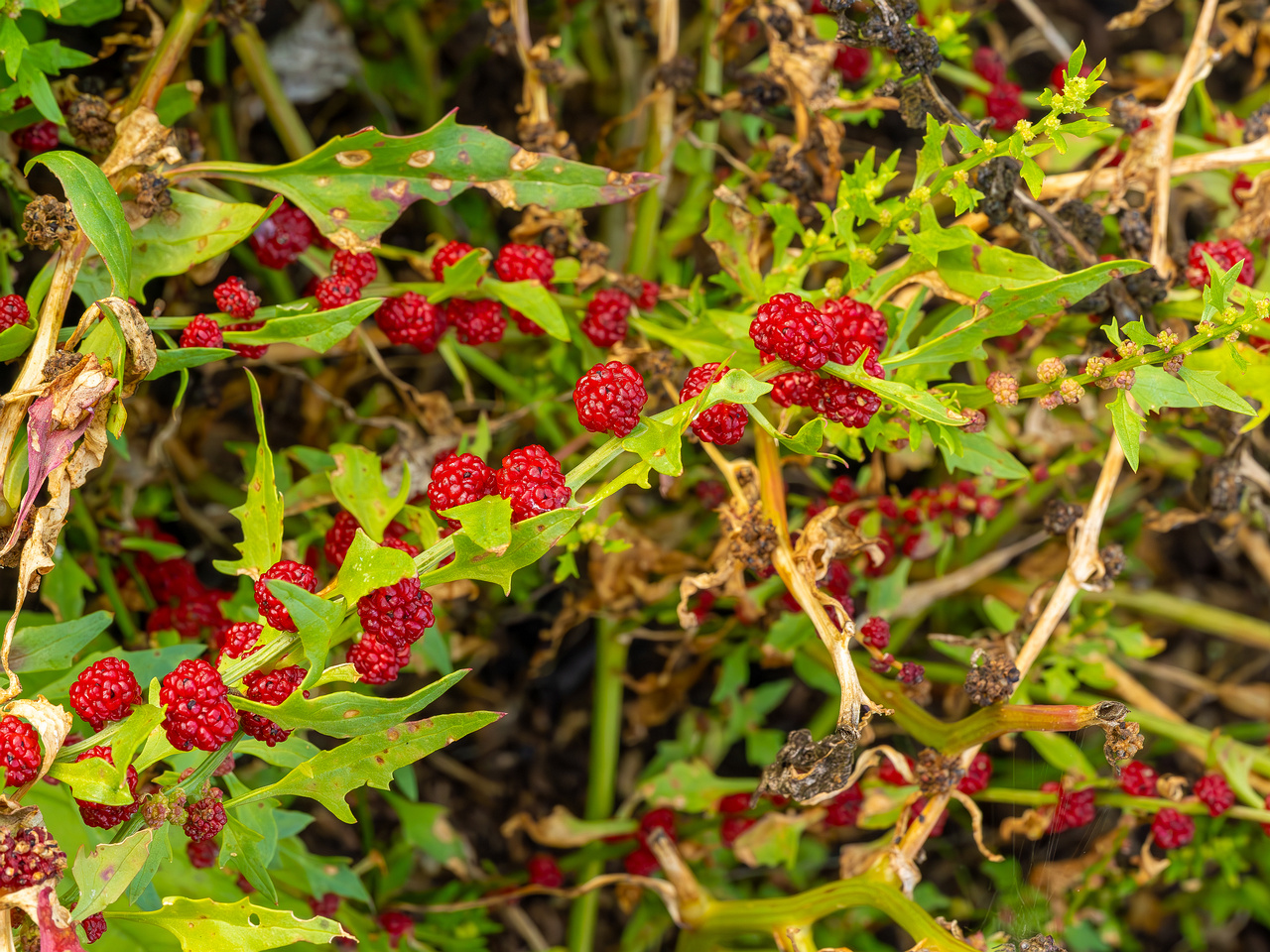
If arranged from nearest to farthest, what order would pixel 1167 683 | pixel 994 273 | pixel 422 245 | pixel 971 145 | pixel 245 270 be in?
pixel 971 145, pixel 994 273, pixel 245 270, pixel 422 245, pixel 1167 683

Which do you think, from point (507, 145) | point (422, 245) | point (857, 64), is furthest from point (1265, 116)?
point (422, 245)

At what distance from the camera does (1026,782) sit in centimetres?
217

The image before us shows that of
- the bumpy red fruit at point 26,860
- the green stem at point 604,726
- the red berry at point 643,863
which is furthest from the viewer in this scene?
the green stem at point 604,726

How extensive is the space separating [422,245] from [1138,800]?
2134 millimetres

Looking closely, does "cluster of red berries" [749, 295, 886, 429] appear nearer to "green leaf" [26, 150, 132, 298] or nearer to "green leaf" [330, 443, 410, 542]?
"green leaf" [330, 443, 410, 542]

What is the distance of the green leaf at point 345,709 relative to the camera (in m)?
1.15

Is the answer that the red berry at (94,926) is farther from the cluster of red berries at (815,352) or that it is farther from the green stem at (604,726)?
the green stem at (604,726)

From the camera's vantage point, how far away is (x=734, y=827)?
2.25m

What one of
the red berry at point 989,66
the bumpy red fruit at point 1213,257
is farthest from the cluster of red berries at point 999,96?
the bumpy red fruit at point 1213,257

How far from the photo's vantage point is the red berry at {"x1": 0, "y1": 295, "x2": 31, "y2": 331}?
140 cm

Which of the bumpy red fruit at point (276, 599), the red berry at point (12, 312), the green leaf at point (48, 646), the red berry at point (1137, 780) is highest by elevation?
the red berry at point (12, 312)

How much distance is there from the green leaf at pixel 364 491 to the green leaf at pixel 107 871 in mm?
584

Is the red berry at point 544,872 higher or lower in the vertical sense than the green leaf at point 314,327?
lower

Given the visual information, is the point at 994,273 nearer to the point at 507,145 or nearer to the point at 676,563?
the point at 507,145
